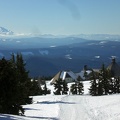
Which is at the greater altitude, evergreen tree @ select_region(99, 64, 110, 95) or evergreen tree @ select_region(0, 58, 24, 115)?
evergreen tree @ select_region(0, 58, 24, 115)

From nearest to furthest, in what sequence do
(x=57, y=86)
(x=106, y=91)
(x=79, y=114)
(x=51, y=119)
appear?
(x=51, y=119)
(x=79, y=114)
(x=106, y=91)
(x=57, y=86)

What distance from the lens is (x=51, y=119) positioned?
2784 centimetres

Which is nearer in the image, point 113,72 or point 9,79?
point 9,79

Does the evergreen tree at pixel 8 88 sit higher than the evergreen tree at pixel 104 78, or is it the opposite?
the evergreen tree at pixel 8 88

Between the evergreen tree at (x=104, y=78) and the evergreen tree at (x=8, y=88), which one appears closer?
the evergreen tree at (x=8, y=88)

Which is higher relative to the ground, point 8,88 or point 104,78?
point 8,88

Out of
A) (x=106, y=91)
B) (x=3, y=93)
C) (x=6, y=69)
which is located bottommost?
(x=106, y=91)

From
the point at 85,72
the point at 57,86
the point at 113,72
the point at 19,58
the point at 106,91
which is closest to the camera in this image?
the point at 19,58

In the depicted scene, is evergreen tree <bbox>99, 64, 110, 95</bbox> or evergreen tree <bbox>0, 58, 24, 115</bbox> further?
evergreen tree <bbox>99, 64, 110, 95</bbox>

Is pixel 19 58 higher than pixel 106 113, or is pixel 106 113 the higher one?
pixel 19 58

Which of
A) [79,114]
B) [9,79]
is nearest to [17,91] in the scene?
[9,79]

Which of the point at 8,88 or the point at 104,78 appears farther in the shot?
the point at 104,78

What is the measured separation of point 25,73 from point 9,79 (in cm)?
1596

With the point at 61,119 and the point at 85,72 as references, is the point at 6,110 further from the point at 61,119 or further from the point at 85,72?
the point at 85,72
